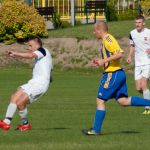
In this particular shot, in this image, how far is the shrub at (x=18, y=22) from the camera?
109ft

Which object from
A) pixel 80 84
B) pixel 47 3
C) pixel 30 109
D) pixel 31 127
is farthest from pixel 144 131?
pixel 47 3

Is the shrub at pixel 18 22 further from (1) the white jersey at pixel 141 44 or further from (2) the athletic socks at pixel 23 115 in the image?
(2) the athletic socks at pixel 23 115

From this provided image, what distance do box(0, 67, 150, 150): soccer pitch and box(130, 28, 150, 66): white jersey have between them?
3.47 ft

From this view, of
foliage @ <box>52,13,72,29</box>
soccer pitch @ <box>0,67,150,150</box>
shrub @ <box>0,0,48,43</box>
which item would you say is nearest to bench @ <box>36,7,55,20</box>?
foliage @ <box>52,13,72,29</box>

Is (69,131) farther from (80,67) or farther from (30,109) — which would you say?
(80,67)

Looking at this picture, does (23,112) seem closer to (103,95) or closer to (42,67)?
(42,67)

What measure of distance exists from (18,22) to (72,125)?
18415mm

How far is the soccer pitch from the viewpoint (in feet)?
40.1

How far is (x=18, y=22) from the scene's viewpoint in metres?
33.2

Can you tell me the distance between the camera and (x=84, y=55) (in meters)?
32.7

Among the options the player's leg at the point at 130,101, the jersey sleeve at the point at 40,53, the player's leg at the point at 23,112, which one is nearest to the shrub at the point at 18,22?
the player's leg at the point at 23,112

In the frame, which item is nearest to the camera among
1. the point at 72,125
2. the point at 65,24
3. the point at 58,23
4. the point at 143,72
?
the point at 72,125

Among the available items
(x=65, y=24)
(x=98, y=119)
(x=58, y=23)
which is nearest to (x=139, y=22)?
(x=98, y=119)

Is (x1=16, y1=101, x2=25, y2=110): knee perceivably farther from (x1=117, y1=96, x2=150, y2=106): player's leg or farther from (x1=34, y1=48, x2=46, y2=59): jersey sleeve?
(x1=117, y1=96, x2=150, y2=106): player's leg
